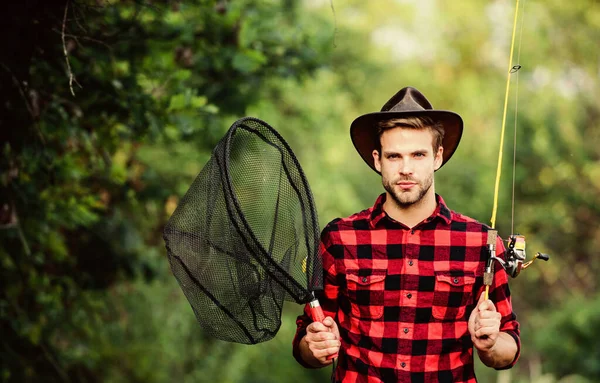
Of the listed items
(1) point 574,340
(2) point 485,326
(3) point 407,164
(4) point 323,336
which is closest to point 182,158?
(3) point 407,164

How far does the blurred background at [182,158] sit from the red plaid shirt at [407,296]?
3.13 ft

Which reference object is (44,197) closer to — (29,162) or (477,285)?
(29,162)

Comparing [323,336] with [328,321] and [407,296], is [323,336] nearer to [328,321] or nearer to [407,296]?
[328,321]

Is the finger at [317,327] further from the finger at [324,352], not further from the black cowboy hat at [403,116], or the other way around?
the black cowboy hat at [403,116]

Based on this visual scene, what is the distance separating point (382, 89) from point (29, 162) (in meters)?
23.7

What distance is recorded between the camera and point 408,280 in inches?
129

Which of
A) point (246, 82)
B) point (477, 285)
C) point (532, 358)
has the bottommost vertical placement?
point (532, 358)

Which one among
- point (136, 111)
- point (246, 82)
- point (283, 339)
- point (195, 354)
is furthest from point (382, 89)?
point (136, 111)

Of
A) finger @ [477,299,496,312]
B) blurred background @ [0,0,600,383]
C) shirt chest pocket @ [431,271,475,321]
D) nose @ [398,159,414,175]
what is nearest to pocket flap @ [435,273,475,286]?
shirt chest pocket @ [431,271,475,321]

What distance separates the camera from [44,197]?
5258 mm

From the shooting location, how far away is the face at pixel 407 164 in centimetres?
321

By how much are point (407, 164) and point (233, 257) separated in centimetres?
80

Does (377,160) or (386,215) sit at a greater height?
(377,160)

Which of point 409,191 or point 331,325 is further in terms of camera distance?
point 409,191
